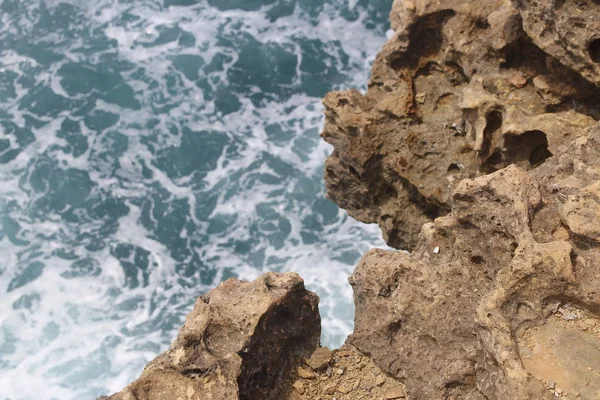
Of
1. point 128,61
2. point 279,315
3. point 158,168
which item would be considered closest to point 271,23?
point 128,61

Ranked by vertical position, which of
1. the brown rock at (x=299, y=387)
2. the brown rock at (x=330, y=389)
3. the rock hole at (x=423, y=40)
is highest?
the rock hole at (x=423, y=40)

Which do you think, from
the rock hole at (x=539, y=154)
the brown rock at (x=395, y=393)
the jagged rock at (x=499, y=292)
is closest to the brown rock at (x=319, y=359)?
the jagged rock at (x=499, y=292)

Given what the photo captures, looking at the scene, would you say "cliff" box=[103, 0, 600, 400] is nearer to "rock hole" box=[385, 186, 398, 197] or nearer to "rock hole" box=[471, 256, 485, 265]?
"rock hole" box=[471, 256, 485, 265]

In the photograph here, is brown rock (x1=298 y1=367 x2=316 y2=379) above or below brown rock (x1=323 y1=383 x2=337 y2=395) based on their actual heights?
below

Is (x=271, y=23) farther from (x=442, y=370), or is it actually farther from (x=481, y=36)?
(x=442, y=370)

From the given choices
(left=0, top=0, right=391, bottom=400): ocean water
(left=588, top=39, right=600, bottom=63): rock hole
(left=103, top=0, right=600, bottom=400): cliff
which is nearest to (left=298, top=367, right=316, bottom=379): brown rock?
(left=103, top=0, right=600, bottom=400): cliff

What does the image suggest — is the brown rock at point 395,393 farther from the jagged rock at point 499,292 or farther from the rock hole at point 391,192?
the rock hole at point 391,192

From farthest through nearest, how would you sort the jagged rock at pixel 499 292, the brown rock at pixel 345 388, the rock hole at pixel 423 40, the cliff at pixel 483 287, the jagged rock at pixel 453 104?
the rock hole at pixel 423 40 < the jagged rock at pixel 453 104 < the brown rock at pixel 345 388 < the cliff at pixel 483 287 < the jagged rock at pixel 499 292
